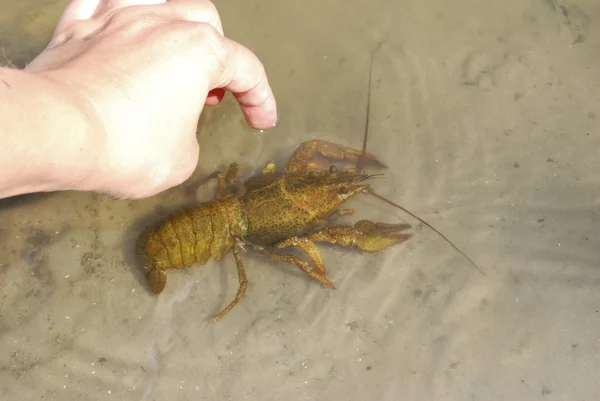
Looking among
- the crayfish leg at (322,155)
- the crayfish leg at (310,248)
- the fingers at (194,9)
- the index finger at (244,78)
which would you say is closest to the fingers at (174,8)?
the fingers at (194,9)

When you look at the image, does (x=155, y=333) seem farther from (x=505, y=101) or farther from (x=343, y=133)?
(x=505, y=101)

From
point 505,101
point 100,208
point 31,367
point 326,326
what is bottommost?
point 31,367

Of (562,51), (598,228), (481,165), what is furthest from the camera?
(562,51)

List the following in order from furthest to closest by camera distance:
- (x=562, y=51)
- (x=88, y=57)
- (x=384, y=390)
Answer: (x=562, y=51) < (x=384, y=390) < (x=88, y=57)

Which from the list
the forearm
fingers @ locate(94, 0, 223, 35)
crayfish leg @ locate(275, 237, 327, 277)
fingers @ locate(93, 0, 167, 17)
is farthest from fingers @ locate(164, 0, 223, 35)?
crayfish leg @ locate(275, 237, 327, 277)

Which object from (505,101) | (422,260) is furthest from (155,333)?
(505,101)

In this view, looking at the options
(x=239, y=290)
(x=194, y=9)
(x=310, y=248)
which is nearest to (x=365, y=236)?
(x=310, y=248)

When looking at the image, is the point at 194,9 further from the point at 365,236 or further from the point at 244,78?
the point at 365,236

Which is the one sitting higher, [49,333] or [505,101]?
[505,101]
